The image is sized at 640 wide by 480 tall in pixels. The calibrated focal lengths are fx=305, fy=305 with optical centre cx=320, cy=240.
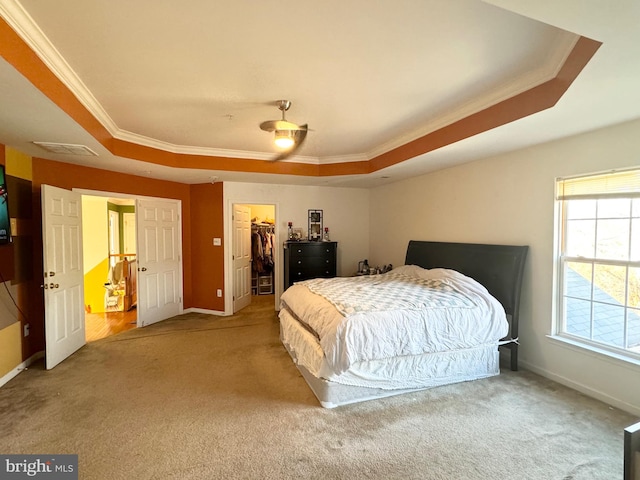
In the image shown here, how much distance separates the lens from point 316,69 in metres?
2.16

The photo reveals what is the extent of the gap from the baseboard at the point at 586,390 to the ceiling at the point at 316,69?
223 cm

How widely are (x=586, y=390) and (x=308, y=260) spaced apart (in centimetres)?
377

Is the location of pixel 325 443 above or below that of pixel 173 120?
below

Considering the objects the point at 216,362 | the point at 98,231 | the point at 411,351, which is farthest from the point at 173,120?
the point at 98,231

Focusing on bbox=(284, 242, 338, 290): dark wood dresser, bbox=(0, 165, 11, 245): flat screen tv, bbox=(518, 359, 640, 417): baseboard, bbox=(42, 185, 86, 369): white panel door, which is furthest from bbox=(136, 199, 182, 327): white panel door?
bbox=(518, 359, 640, 417): baseboard

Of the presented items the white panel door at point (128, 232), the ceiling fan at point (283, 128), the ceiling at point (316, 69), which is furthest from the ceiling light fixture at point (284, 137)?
the white panel door at point (128, 232)

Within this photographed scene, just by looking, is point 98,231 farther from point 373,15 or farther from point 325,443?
point 373,15

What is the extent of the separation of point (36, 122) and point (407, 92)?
293 cm

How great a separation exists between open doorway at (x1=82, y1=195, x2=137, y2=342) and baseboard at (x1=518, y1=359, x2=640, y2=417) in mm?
5352

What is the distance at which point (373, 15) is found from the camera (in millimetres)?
1606

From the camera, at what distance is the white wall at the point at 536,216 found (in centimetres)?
248

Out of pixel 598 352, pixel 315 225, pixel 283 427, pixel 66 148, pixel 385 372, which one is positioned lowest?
pixel 283 427

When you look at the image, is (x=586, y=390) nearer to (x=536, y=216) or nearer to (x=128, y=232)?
(x=536, y=216)

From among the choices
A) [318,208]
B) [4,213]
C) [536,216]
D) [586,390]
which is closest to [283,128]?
[536,216]
